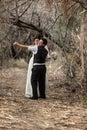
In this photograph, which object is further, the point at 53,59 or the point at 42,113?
the point at 53,59

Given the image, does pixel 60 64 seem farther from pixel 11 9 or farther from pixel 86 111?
pixel 86 111

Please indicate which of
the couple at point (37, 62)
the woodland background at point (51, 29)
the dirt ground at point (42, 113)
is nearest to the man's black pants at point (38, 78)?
the couple at point (37, 62)

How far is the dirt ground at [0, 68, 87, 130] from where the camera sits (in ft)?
27.3

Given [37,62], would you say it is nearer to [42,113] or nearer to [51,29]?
[42,113]

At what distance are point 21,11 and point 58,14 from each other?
49.9 inches

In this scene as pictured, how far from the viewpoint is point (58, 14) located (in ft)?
42.9

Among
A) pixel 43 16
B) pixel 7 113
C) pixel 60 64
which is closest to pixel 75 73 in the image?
pixel 60 64

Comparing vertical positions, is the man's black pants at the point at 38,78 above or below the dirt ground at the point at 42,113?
above

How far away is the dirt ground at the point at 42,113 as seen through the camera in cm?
834

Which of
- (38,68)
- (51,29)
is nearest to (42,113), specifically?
(38,68)

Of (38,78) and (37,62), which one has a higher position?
(37,62)

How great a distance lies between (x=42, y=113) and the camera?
31.7ft

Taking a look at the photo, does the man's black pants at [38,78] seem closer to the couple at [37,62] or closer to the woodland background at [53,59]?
the couple at [37,62]

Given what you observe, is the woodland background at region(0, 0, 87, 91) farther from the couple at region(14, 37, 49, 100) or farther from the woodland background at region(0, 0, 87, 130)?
the couple at region(14, 37, 49, 100)
